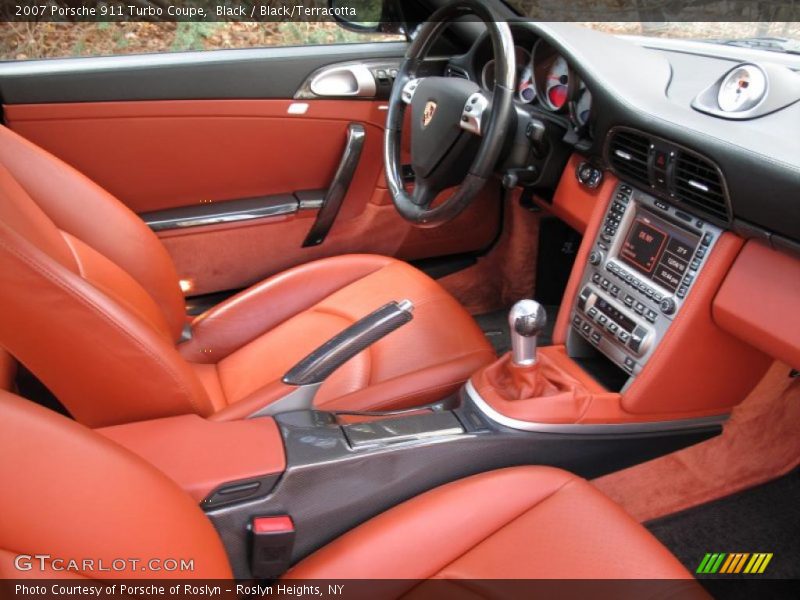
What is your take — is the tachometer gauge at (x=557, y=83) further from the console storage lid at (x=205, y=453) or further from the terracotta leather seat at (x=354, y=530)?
the console storage lid at (x=205, y=453)

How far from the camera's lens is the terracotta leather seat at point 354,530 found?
58cm

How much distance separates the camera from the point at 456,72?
6.15 feet

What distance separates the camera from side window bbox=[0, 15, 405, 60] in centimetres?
184

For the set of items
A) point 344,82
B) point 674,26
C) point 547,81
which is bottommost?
Answer: point 344,82

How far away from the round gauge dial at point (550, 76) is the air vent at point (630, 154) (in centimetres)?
21

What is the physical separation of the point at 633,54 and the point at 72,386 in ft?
3.85

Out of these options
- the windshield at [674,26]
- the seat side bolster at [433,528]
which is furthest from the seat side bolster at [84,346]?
the windshield at [674,26]

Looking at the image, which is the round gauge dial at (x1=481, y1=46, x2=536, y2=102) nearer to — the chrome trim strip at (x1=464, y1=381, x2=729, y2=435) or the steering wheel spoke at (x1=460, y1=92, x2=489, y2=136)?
the steering wheel spoke at (x1=460, y1=92, x2=489, y2=136)

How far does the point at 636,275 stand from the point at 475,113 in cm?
42

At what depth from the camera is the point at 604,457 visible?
1322mm

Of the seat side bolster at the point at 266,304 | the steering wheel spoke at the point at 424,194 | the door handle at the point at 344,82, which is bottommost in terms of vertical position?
→ the seat side bolster at the point at 266,304

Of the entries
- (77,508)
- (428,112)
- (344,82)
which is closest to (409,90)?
(428,112)

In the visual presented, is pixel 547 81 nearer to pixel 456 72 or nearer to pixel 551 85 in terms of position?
pixel 551 85

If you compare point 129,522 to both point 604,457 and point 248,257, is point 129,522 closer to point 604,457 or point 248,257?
point 604,457
